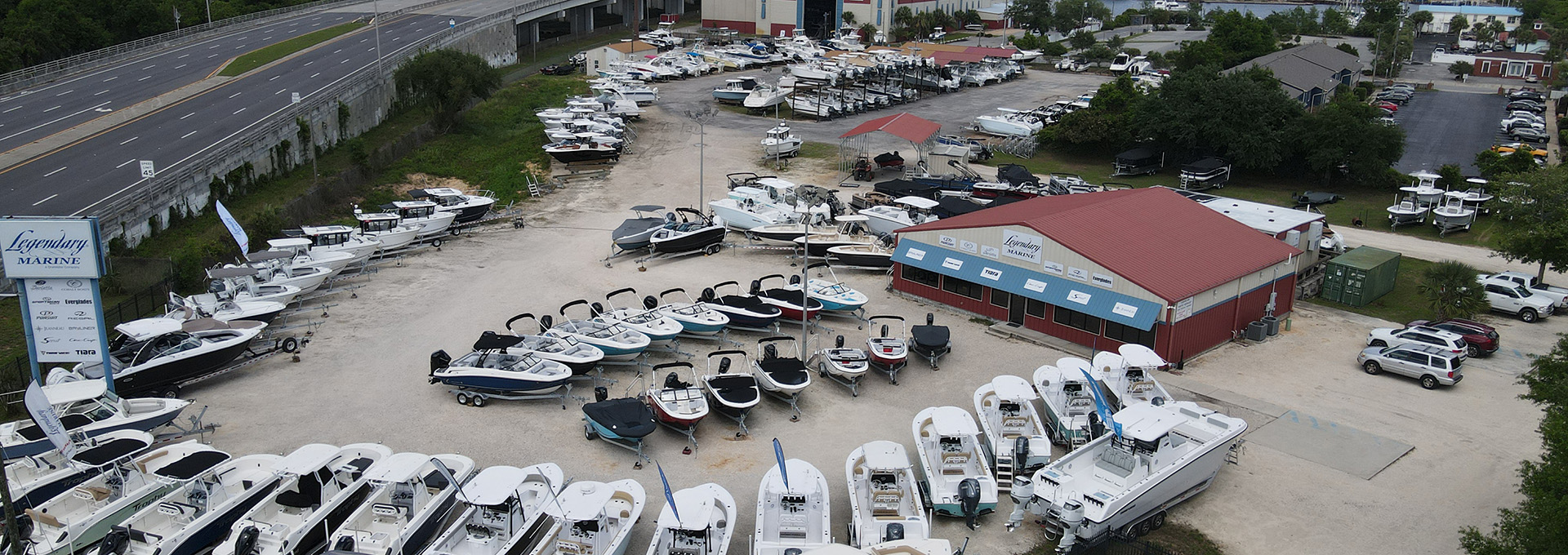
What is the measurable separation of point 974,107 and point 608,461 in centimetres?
4959

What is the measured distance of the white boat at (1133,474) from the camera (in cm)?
1769

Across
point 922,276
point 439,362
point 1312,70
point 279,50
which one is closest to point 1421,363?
point 922,276

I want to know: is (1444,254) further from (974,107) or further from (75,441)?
(75,441)

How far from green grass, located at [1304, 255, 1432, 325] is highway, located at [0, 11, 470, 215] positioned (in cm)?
3909

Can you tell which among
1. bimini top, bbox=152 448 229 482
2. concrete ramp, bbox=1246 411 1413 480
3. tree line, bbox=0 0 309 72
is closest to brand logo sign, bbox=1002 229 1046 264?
concrete ramp, bbox=1246 411 1413 480

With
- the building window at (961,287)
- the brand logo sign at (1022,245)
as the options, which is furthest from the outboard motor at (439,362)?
the brand logo sign at (1022,245)

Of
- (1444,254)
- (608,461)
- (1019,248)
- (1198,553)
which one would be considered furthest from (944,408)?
(1444,254)

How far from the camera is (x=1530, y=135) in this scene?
5659 centimetres

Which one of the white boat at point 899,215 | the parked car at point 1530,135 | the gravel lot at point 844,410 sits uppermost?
the parked car at point 1530,135

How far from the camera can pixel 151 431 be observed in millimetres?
21609

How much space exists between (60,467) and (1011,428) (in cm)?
1804

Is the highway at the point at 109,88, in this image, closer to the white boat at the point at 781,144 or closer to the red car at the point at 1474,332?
the white boat at the point at 781,144

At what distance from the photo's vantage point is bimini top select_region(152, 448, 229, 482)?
1886 cm

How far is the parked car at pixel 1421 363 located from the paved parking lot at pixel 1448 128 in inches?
1084
